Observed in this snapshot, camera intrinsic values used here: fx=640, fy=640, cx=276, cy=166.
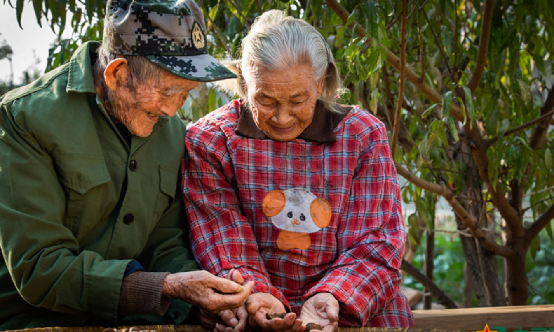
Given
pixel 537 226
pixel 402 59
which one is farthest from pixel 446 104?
pixel 537 226

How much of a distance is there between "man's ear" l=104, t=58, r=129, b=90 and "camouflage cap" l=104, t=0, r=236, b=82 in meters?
0.03

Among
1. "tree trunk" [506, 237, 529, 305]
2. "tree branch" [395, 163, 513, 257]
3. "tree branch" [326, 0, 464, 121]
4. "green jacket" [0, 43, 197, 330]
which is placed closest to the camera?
"green jacket" [0, 43, 197, 330]

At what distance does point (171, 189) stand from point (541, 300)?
4118 millimetres

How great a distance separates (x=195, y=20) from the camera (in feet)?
6.30

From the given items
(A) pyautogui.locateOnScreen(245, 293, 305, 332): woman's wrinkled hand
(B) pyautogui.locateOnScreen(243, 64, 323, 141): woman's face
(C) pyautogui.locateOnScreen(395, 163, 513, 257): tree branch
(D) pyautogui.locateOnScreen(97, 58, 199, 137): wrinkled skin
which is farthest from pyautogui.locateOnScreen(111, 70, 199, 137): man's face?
→ (C) pyautogui.locateOnScreen(395, 163, 513, 257): tree branch

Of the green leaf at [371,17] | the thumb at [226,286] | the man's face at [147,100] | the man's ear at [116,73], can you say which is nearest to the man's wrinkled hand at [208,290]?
the thumb at [226,286]

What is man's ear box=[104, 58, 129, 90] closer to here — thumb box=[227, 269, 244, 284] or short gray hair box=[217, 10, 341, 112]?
short gray hair box=[217, 10, 341, 112]

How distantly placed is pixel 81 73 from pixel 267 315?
2.94ft

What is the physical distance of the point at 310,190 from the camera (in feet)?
6.98

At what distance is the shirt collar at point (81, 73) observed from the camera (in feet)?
→ 6.07

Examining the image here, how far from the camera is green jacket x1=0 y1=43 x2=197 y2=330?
5.63 feet

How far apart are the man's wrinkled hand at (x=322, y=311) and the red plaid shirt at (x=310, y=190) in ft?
0.23

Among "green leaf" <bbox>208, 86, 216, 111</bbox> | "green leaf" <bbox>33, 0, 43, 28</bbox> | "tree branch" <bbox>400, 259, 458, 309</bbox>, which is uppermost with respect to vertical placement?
"green leaf" <bbox>33, 0, 43, 28</bbox>

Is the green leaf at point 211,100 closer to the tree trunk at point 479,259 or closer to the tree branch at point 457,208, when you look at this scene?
the tree branch at point 457,208
